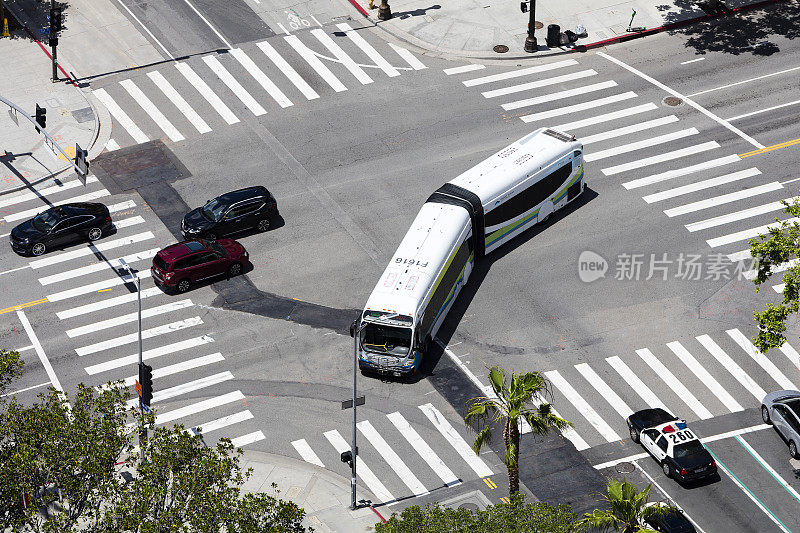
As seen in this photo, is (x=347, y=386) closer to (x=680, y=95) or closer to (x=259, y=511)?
(x=259, y=511)

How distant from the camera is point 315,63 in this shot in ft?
209

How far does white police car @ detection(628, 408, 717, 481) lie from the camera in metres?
41.2

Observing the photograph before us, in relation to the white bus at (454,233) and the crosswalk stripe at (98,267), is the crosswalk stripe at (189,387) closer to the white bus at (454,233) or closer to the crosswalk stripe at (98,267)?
the white bus at (454,233)

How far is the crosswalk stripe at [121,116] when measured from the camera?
5874 centimetres

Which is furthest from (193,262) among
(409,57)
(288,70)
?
(409,57)

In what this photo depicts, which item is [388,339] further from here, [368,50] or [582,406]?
[368,50]

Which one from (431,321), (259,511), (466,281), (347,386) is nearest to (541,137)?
(466,281)

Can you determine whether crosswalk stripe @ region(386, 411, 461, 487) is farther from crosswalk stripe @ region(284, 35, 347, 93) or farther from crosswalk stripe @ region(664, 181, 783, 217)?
crosswalk stripe @ region(284, 35, 347, 93)

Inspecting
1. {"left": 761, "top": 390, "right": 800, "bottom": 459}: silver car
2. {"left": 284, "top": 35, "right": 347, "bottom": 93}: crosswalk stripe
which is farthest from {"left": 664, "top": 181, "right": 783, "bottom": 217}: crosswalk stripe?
{"left": 284, "top": 35, "right": 347, "bottom": 93}: crosswalk stripe

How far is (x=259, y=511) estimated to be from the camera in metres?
29.4

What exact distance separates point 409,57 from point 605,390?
26.0m

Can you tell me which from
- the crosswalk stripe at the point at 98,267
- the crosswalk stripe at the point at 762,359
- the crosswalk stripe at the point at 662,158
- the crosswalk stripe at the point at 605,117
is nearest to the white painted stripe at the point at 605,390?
Answer: the crosswalk stripe at the point at 762,359

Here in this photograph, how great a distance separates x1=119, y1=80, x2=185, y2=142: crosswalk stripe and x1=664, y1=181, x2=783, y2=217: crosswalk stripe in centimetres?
2468

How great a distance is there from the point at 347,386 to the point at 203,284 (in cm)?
897
